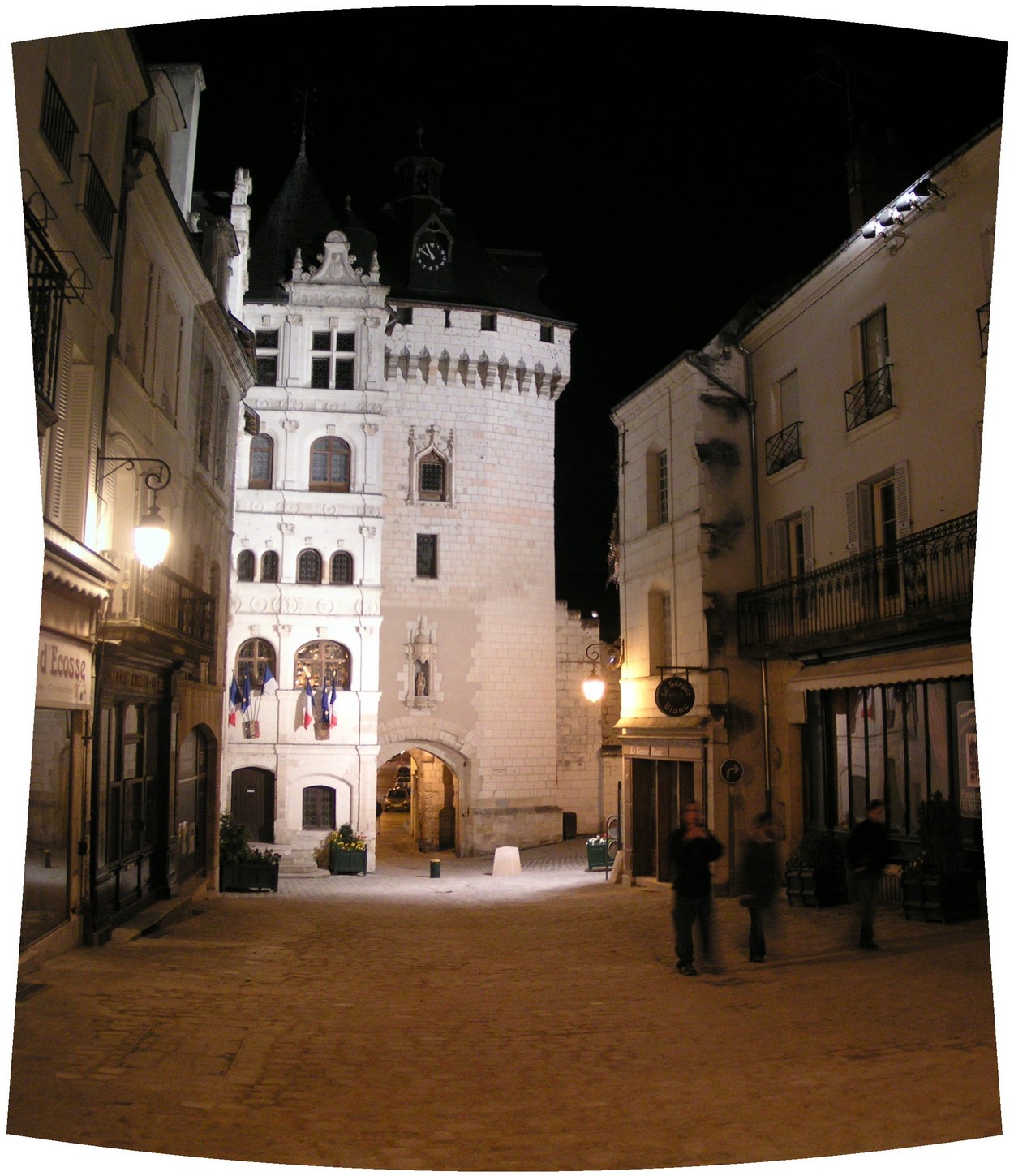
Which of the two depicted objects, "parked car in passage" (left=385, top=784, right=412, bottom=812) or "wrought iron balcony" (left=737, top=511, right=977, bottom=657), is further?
"parked car in passage" (left=385, top=784, right=412, bottom=812)

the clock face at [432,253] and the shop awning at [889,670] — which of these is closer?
the shop awning at [889,670]

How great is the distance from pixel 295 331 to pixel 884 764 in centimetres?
1898

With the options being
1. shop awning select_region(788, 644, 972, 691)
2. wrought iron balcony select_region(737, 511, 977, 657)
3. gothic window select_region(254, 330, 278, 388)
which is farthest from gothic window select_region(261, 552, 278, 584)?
shop awning select_region(788, 644, 972, 691)

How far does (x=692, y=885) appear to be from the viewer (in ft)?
27.6

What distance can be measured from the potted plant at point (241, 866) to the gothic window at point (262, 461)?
10.8 meters

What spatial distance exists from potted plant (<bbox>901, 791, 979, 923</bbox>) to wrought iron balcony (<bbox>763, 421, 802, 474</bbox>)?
466 centimetres

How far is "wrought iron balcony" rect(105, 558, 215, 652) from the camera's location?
7.97 metres

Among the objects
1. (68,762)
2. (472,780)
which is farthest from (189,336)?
(472,780)

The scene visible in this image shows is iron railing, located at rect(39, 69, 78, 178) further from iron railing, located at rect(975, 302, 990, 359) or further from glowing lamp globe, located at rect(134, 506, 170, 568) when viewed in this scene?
iron railing, located at rect(975, 302, 990, 359)

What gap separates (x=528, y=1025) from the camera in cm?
649

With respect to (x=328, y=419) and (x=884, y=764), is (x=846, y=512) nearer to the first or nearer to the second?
(x=884, y=764)

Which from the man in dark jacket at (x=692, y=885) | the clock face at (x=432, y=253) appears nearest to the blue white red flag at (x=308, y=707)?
the clock face at (x=432, y=253)

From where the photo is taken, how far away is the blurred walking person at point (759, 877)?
8500 mm

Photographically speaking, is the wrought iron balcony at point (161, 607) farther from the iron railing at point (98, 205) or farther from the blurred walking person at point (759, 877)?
the blurred walking person at point (759, 877)
